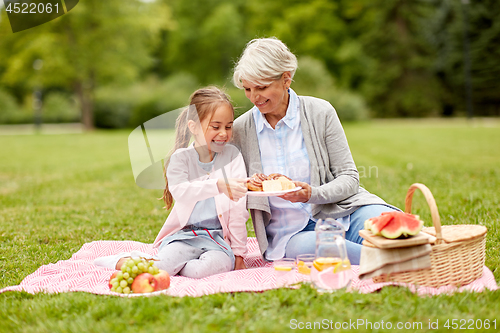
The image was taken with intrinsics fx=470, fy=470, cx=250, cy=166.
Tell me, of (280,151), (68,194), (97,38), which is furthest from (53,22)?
(280,151)

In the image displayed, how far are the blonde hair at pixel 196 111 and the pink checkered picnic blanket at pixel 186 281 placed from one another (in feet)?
2.72

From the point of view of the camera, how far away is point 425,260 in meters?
2.83

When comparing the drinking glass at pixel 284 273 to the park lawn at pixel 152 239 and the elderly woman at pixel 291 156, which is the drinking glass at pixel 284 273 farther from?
the elderly woman at pixel 291 156

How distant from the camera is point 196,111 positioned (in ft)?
12.0

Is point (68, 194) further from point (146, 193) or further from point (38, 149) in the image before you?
point (38, 149)

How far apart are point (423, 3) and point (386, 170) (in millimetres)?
36055

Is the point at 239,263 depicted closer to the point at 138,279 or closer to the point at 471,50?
the point at 138,279

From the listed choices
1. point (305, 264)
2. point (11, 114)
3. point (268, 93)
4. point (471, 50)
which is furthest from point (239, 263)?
point (11, 114)

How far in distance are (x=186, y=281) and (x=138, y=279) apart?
1.25 ft

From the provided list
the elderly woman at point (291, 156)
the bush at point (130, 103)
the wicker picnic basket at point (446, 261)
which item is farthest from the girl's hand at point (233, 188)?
the bush at point (130, 103)

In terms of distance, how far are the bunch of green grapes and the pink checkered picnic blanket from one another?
0.23 feet

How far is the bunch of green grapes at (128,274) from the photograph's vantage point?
2.99m

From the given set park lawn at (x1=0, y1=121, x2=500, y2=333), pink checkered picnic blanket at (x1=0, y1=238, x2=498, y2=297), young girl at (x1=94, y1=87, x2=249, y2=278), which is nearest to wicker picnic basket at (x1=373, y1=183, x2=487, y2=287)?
pink checkered picnic blanket at (x1=0, y1=238, x2=498, y2=297)

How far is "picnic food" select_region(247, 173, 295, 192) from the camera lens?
315 cm
